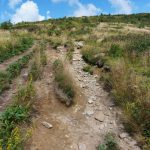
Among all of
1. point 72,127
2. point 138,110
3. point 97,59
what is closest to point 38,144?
point 72,127

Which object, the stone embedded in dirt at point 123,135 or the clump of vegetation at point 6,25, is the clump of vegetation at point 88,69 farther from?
the clump of vegetation at point 6,25

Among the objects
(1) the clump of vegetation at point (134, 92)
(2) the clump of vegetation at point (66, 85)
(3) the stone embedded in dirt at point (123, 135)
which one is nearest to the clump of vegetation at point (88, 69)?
(1) the clump of vegetation at point (134, 92)

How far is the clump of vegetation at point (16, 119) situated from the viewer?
18.8 feet

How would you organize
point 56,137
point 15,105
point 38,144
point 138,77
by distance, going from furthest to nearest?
1. point 138,77
2. point 15,105
3. point 56,137
4. point 38,144

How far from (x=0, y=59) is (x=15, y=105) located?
18.9 feet

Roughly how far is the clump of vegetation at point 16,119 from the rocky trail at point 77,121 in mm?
268

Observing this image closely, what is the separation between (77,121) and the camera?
7.71 meters

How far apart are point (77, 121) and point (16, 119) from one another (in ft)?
5.21

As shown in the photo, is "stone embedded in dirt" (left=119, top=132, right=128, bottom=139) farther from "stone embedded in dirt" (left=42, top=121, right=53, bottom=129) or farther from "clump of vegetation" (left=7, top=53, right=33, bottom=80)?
"clump of vegetation" (left=7, top=53, right=33, bottom=80)

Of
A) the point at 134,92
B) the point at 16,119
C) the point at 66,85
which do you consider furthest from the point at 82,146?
the point at 66,85

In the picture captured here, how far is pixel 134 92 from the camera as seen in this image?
26.6 feet

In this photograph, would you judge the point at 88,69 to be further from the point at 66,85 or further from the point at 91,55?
the point at 66,85

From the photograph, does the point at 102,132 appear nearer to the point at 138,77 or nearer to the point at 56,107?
the point at 56,107

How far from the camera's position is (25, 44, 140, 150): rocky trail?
6695mm
